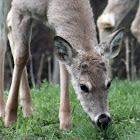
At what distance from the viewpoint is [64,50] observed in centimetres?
566

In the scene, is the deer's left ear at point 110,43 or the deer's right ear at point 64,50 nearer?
the deer's right ear at point 64,50

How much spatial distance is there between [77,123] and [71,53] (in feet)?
3.57

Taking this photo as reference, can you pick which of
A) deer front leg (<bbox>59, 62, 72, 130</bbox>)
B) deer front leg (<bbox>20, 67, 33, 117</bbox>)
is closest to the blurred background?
deer front leg (<bbox>20, 67, 33, 117</bbox>)

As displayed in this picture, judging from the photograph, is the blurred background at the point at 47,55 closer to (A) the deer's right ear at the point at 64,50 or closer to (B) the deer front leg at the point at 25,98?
(B) the deer front leg at the point at 25,98

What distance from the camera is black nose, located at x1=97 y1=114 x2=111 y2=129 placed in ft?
16.7

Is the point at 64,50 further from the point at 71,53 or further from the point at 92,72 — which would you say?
the point at 92,72

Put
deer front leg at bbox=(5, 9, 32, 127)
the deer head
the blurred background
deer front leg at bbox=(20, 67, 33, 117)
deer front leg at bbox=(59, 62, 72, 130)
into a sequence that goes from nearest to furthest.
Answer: the deer head
deer front leg at bbox=(59, 62, 72, 130)
deer front leg at bbox=(5, 9, 32, 127)
deer front leg at bbox=(20, 67, 33, 117)
the blurred background

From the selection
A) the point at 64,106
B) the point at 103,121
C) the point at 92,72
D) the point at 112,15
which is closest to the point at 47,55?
the point at 112,15

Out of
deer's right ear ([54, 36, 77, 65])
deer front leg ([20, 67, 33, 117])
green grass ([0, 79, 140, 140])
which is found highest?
deer's right ear ([54, 36, 77, 65])

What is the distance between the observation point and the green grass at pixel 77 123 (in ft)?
17.7

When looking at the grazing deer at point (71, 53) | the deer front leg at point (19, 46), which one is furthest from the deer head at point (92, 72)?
the deer front leg at point (19, 46)

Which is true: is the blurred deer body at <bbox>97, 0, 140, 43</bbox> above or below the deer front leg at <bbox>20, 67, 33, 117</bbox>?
above

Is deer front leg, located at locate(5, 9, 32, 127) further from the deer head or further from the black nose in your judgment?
the black nose

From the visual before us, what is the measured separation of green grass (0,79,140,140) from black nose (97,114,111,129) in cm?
17
